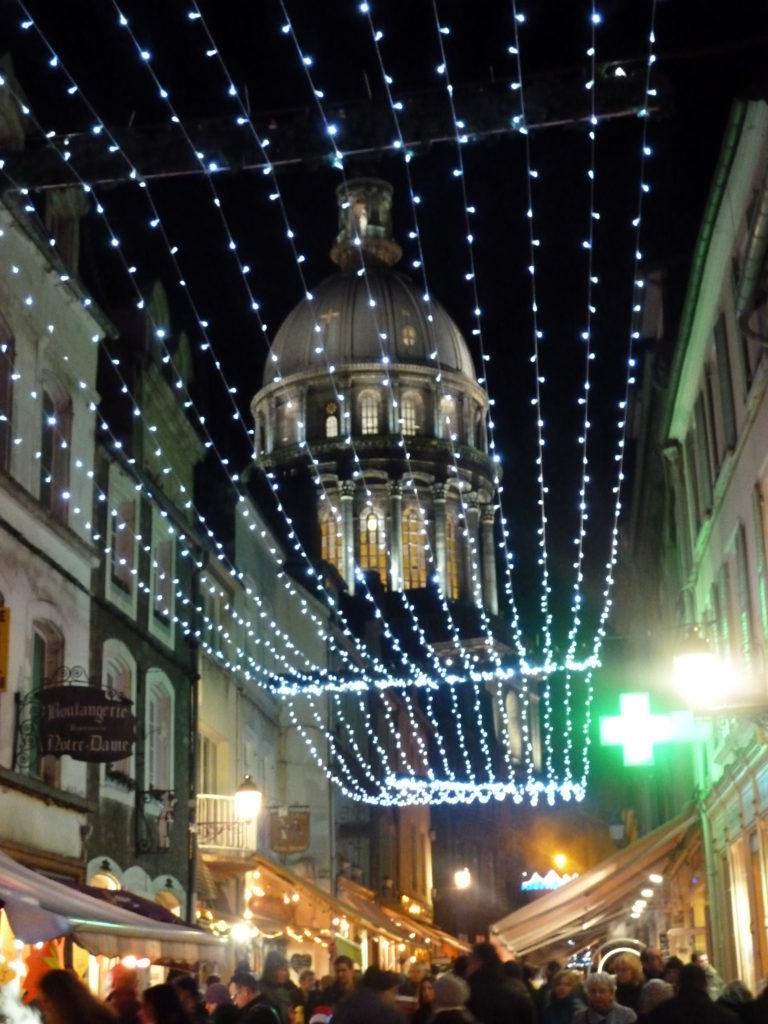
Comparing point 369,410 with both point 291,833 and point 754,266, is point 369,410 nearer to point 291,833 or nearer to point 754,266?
point 291,833

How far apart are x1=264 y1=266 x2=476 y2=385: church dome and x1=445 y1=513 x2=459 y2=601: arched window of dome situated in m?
9.01

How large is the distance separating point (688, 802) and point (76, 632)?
11.9m

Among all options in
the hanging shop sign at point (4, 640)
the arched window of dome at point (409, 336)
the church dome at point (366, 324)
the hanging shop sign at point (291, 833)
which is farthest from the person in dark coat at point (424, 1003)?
the arched window of dome at point (409, 336)

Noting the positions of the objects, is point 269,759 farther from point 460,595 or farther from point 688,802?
point 460,595

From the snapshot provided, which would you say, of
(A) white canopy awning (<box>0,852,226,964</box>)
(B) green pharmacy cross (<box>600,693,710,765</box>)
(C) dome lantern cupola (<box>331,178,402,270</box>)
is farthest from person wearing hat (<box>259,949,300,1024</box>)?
(C) dome lantern cupola (<box>331,178,402,270</box>)

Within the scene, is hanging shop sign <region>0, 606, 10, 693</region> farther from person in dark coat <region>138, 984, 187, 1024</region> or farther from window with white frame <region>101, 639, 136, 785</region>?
person in dark coat <region>138, 984, 187, 1024</region>

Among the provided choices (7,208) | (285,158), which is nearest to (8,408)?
(7,208)

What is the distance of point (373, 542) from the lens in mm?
84625

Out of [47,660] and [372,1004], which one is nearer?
[372,1004]

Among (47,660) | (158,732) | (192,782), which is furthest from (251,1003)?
(192,782)

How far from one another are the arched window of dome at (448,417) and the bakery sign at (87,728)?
233 feet

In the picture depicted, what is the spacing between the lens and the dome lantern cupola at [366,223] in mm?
93438

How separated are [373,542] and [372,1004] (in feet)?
250

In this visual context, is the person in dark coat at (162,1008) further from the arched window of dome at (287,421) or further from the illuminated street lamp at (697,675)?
the arched window of dome at (287,421)
